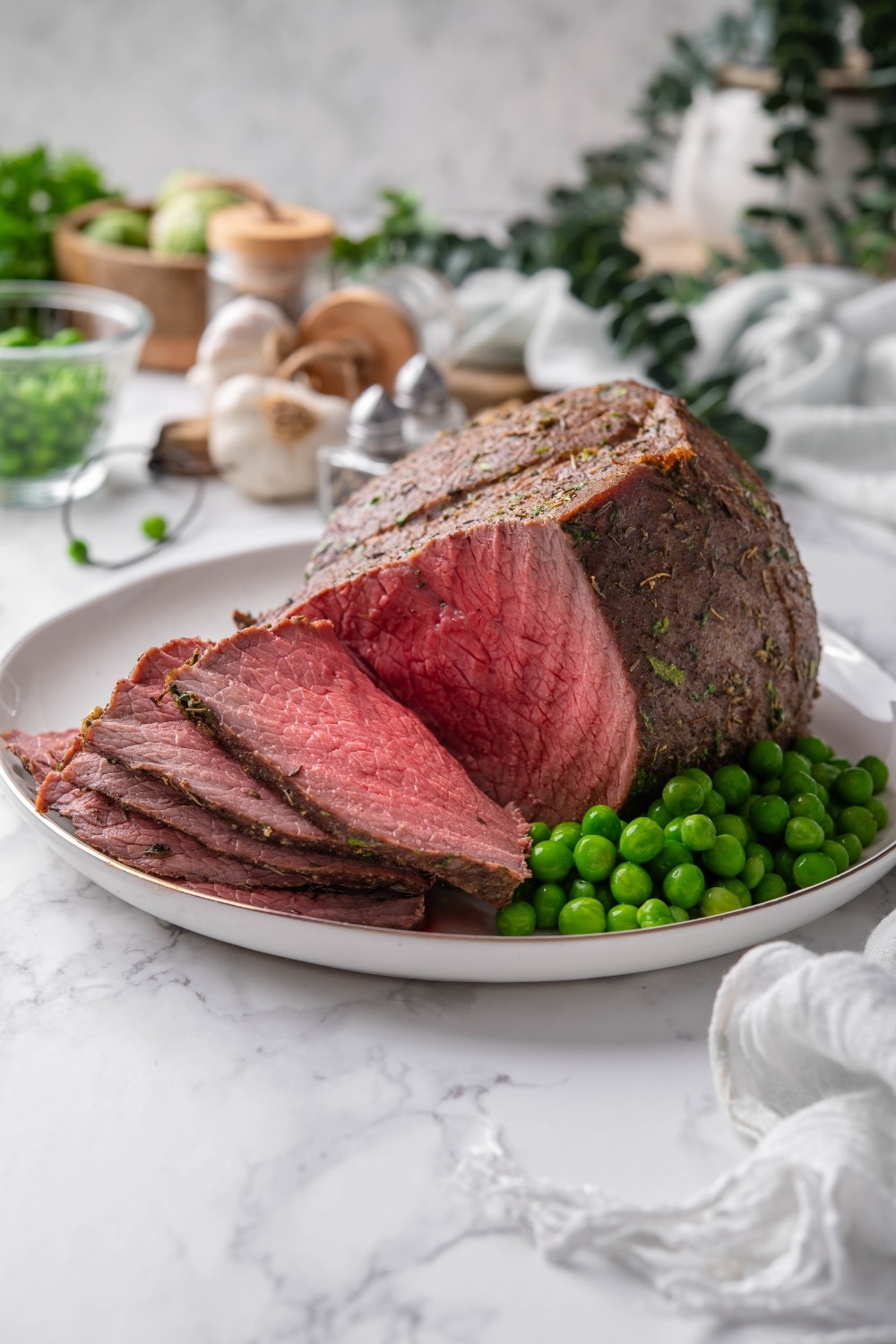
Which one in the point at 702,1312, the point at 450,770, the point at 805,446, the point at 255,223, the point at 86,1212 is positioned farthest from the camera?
the point at 255,223

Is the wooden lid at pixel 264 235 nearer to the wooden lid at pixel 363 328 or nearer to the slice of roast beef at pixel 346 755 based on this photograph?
the wooden lid at pixel 363 328

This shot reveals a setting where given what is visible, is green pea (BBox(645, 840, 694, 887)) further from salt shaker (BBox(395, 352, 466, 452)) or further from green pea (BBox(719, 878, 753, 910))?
salt shaker (BBox(395, 352, 466, 452))

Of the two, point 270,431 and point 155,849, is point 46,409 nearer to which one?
point 270,431

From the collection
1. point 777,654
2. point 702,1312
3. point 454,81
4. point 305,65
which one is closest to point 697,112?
point 454,81

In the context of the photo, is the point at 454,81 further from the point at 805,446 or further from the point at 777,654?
the point at 777,654

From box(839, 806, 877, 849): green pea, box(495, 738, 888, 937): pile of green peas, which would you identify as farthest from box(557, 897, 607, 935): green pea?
box(839, 806, 877, 849): green pea

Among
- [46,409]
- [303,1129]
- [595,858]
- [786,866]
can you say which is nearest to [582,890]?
[595,858]
